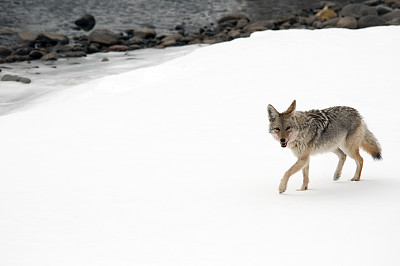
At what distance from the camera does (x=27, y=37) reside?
24844 millimetres

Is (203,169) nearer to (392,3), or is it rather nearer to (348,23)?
(348,23)

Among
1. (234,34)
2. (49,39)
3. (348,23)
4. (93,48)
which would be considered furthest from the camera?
(234,34)

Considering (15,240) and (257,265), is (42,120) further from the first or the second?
(257,265)

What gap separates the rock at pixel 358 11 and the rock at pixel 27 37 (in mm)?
16037

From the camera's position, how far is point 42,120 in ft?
32.9

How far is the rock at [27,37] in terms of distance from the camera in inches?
967

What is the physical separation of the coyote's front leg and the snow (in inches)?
6.0

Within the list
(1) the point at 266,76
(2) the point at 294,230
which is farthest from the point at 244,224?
(1) the point at 266,76

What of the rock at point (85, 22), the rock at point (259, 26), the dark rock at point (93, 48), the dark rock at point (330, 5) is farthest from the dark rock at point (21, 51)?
the dark rock at point (330, 5)

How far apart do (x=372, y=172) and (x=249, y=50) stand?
25.2 ft

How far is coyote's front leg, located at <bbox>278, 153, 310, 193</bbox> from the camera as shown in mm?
5891

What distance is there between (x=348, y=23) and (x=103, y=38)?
12.1 meters

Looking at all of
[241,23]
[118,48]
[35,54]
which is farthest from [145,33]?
[35,54]

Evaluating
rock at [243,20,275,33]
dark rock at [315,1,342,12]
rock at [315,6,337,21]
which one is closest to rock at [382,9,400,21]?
rock at [315,6,337,21]
